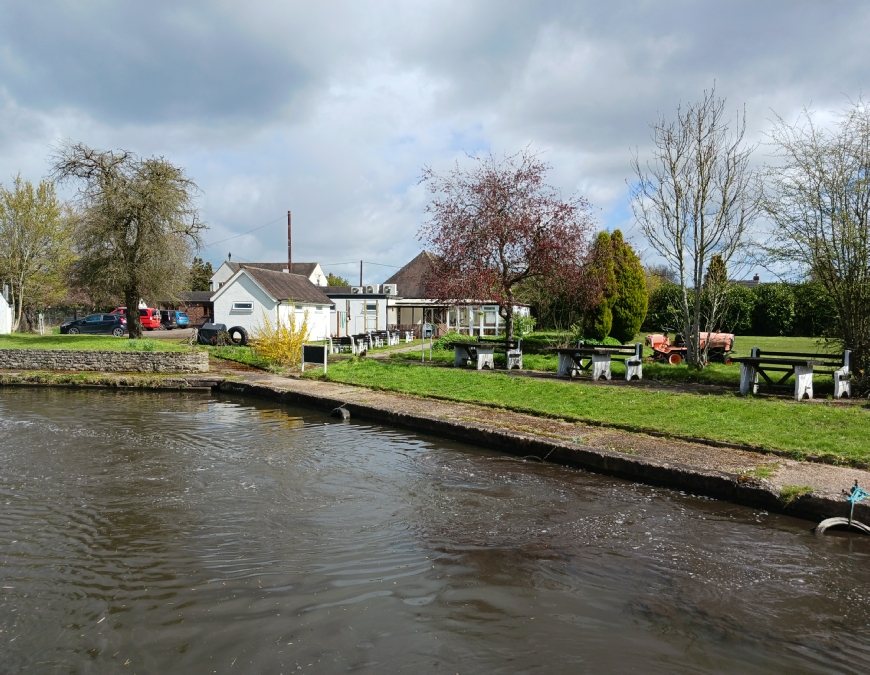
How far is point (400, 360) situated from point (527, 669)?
1594cm

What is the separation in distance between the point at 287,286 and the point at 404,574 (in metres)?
26.5

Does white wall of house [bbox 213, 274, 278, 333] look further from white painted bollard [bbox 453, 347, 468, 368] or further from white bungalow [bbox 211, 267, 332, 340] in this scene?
white painted bollard [bbox 453, 347, 468, 368]

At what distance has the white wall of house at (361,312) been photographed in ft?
114

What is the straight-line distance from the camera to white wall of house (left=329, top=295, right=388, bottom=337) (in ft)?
114

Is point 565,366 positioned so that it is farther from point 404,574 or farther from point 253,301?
point 253,301

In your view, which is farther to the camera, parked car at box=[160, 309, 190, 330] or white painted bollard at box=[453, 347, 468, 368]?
parked car at box=[160, 309, 190, 330]

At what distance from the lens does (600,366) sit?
1427 centimetres

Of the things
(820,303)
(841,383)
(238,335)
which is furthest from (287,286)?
(841,383)

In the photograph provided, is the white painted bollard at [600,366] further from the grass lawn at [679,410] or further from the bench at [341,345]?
the bench at [341,345]

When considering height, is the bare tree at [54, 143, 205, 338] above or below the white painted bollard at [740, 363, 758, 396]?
above

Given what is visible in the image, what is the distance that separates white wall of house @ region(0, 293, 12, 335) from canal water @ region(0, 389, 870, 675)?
31.1 m

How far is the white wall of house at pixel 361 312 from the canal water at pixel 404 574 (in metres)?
26.6

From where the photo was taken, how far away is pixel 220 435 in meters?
10.3

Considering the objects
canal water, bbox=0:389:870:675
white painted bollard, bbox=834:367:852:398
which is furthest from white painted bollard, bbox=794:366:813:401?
canal water, bbox=0:389:870:675
